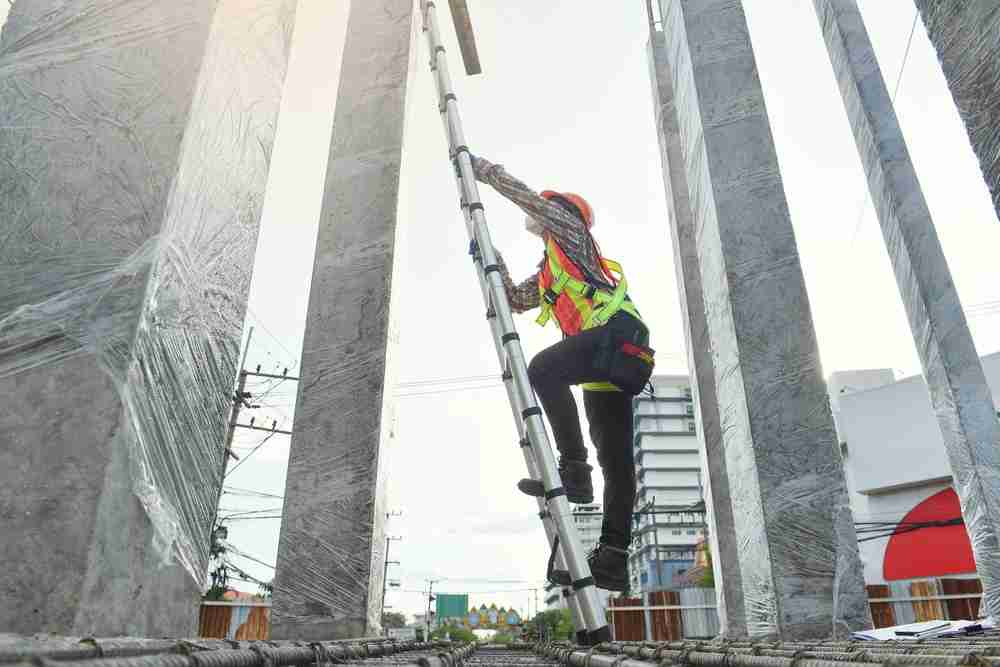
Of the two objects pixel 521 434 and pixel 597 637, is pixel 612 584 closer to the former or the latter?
pixel 597 637

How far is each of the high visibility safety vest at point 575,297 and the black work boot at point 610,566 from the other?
96cm

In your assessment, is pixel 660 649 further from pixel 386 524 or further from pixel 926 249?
pixel 926 249

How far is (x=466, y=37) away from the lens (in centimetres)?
792

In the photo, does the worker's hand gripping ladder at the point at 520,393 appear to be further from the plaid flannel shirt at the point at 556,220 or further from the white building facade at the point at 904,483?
the white building facade at the point at 904,483

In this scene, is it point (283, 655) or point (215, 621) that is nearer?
point (283, 655)

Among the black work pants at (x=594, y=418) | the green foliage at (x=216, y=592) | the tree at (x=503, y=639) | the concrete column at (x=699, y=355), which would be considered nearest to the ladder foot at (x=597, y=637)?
the black work pants at (x=594, y=418)

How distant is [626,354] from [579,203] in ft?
3.81

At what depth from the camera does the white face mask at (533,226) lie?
4536 mm

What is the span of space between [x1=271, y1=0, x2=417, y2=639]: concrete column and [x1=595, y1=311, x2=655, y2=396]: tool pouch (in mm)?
1667

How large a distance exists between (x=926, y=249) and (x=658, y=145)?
3.48 m

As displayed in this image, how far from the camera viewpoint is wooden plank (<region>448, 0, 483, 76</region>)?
294 inches

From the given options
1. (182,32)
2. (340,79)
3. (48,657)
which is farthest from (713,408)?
(48,657)

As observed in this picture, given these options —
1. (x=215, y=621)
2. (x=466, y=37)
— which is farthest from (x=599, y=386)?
(x=215, y=621)

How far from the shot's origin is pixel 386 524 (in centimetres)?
487
